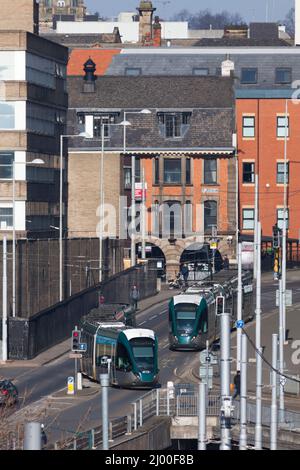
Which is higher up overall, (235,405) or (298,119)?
(298,119)

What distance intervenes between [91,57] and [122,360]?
8043 cm

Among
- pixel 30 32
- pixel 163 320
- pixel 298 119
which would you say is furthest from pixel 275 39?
pixel 163 320

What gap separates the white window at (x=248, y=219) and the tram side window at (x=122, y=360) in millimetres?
55266

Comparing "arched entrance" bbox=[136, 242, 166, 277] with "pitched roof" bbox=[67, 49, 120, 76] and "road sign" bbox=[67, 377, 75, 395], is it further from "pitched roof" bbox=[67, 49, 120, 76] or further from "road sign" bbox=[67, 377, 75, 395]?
"road sign" bbox=[67, 377, 75, 395]

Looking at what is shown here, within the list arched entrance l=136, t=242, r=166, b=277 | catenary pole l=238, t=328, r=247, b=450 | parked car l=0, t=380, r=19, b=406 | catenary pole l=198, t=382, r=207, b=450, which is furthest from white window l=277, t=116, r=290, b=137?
catenary pole l=198, t=382, r=207, b=450

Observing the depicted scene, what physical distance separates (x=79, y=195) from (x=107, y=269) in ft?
68.5

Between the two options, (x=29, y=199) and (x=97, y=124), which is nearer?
(x=29, y=199)

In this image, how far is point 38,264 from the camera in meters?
89.3

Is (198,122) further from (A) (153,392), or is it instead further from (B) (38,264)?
(A) (153,392)

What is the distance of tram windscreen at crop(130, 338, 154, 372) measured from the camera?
74.5m

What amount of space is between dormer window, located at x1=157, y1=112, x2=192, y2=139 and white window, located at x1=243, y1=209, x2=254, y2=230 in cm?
772

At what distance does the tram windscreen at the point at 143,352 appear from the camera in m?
74.5

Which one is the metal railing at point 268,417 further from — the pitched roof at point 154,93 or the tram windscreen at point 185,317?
the pitched roof at point 154,93

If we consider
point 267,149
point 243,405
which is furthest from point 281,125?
point 243,405
